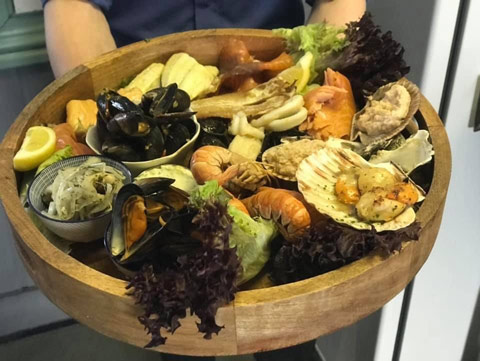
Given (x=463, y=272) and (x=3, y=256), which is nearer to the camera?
(x=463, y=272)

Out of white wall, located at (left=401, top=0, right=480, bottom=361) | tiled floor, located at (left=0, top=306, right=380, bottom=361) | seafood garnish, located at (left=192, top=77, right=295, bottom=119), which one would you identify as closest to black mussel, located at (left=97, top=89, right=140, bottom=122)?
seafood garnish, located at (left=192, top=77, right=295, bottom=119)

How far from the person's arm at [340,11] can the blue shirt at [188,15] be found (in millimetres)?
101

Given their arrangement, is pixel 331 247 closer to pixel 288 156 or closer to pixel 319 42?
pixel 288 156

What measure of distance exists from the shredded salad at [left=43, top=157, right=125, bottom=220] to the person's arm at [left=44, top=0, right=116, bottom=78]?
0.26 m

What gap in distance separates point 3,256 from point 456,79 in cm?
101

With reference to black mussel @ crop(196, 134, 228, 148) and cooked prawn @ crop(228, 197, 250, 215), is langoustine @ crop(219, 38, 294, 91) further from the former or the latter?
cooked prawn @ crop(228, 197, 250, 215)

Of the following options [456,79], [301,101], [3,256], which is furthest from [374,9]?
[3,256]

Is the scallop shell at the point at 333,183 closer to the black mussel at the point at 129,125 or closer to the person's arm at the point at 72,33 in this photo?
the black mussel at the point at 129,125

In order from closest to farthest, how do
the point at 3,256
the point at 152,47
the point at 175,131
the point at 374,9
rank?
the point at 175,131
the point at 152,47
the point at 374,9
the point at 3,256

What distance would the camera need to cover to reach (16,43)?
114 cm

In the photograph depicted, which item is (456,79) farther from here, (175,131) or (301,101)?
(175,131)

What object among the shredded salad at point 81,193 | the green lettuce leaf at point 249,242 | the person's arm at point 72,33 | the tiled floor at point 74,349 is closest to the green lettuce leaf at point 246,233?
the green lettuce leaf at point 249,242

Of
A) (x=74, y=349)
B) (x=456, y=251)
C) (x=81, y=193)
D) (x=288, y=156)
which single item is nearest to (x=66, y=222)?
(x=81, y=193)

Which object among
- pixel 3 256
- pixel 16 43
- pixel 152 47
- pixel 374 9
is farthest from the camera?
pixel 3 256
